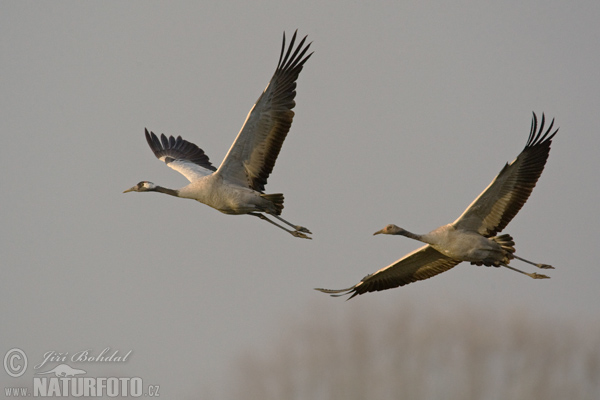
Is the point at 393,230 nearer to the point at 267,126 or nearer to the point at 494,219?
the point at 494,219

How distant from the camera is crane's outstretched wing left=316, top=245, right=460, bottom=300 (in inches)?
682

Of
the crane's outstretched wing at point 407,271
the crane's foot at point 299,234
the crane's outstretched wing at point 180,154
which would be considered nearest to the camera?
the crane's outstretched wing at point 407,271

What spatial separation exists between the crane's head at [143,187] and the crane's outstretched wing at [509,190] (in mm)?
6165

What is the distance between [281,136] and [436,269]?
4171mm

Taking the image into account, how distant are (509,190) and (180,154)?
8.56 metres

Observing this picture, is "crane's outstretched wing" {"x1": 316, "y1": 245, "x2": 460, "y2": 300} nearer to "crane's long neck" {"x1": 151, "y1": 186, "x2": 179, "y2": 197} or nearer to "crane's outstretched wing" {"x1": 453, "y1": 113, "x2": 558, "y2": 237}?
"crane's outstretched wing" {"x1": 453, "y1": 113, "x2": 558, "y2": 237}

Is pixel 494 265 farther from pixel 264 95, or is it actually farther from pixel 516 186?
pixel 264 95

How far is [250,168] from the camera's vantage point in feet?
56.1

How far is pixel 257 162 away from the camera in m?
17.0

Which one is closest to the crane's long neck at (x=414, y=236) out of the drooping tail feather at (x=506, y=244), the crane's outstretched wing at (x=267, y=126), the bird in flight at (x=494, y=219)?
the bird in flight at (x=494, y=219)

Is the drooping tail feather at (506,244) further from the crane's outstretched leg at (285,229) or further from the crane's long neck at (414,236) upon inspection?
the crane's outstretched leg at (285,229)

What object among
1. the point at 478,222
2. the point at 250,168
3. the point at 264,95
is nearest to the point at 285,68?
the point at 264,95

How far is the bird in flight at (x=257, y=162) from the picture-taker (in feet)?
53.1

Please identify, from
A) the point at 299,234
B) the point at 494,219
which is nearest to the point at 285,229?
the point at 299,234
